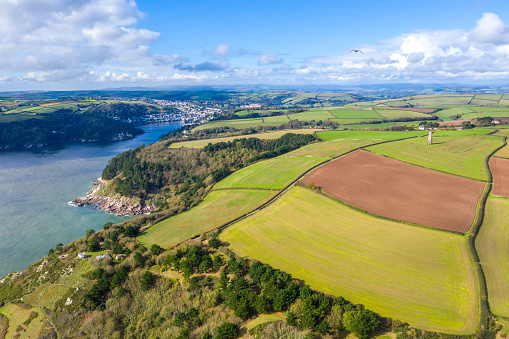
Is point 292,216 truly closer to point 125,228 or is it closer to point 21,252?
point 125,228

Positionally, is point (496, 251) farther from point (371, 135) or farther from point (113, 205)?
point (113, 205)

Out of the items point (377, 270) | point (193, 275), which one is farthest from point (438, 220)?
point (193, 275)

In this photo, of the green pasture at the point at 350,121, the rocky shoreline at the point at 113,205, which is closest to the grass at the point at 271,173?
the rocky shoreline at the point at 113,205

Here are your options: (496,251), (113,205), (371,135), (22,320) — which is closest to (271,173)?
(496,251)

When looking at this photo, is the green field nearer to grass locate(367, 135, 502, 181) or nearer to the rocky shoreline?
grass locate(367, 135, 502, 181)

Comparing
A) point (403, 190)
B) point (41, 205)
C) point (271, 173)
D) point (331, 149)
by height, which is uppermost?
point (331, 149)

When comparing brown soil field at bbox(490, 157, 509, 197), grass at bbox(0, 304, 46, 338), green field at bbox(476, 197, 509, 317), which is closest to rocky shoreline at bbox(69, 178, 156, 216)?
grass at bbox(0, 304, 46, 338)
